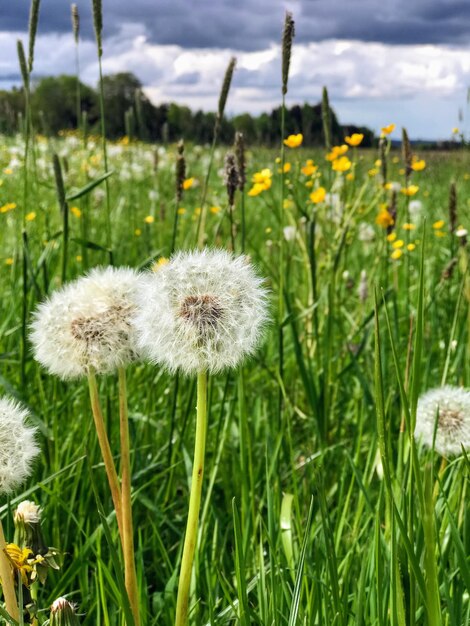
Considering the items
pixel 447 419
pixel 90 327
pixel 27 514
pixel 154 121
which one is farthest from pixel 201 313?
pixel 154 121

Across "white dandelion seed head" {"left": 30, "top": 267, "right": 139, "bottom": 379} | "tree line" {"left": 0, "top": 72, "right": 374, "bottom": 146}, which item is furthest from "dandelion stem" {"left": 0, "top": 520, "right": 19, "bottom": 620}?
"tree line" {"left": 0, "top": 72, "right": 374, "bottom": 146}

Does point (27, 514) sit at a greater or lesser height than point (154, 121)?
lesser

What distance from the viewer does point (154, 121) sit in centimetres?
1032

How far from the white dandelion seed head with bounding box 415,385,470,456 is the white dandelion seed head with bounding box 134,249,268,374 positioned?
783 millimetres

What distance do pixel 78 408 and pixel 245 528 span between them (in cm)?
84

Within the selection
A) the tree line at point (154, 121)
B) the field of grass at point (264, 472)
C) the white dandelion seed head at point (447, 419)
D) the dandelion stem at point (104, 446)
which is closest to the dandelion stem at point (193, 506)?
the field of grass at point (264, 472)

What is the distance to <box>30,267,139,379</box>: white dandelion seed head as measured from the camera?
106cm

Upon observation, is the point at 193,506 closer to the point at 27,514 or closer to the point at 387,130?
the point at 27,514

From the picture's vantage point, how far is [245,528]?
56.8 inches

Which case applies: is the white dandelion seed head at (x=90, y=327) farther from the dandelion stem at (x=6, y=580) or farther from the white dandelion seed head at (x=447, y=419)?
the white dandelion seed head at (x=447, y=419)

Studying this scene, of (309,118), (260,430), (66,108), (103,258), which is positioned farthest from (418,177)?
(66,108)

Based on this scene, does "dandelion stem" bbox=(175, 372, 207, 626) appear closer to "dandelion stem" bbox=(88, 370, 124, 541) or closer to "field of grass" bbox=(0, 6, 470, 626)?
"field of grass" bbox=(0, 6, 470, 626)

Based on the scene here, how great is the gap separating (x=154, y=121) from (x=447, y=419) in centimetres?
935

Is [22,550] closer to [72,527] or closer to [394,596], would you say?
[394,596]
